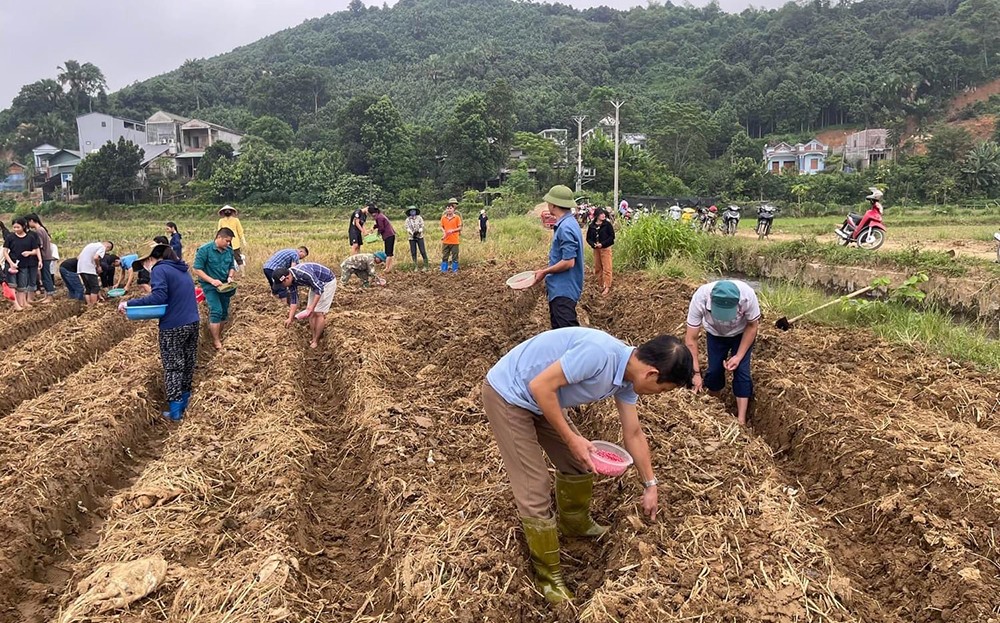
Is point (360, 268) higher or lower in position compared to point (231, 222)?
lower

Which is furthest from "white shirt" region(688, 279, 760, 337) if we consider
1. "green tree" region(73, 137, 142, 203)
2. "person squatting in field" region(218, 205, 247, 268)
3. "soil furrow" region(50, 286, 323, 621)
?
"green tree" region(73, 137, 142, 203)

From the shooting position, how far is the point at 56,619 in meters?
3.04

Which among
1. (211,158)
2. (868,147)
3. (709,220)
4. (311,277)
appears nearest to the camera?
(311,277)

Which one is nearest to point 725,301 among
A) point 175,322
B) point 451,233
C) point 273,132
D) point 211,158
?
point 175,322

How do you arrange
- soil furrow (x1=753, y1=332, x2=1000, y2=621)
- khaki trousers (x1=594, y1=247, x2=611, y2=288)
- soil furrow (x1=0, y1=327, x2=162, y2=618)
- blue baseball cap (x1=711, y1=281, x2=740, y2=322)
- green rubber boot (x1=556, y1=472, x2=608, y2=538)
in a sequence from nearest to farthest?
soil furrow (x1=753, y1=332, x2=1000, y2=621), green rubber boot (x1=556, y1=472, x2=608, y2=538), soil furrow (x1=0, y1=327, x2=162, y2=618), blue baseball cap (x1=711, y1=281, x2=740, y2=322), khaki trousers (x1=594, y1=247, x2=611, y2=288)

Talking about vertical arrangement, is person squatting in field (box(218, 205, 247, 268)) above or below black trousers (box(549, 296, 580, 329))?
above

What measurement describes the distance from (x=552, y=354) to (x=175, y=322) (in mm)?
4264

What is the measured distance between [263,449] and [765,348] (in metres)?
5.04

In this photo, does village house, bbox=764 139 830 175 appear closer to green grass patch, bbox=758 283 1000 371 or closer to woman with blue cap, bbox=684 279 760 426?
green grass patch, bbox=758 283 1000 371

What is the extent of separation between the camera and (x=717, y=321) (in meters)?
4.77

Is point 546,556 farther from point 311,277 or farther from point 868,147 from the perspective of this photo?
point 868,147

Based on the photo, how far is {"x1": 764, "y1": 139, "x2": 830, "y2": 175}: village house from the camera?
55.2m

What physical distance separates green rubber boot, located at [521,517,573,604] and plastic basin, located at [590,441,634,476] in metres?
0.37

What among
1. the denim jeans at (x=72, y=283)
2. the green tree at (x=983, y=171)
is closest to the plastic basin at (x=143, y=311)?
the denim jeans at (x=72, y=283)
